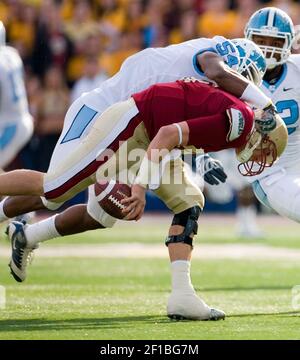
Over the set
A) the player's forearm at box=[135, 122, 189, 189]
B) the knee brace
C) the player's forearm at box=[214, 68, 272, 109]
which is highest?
the player's forearm at box=[214, 68, 272, 109]

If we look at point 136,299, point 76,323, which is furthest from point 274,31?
point 76,323

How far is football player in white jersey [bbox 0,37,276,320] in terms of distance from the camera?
524 cm

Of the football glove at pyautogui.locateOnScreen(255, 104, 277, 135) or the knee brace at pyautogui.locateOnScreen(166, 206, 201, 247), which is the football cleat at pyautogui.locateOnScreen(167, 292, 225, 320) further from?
the football glove at pyautogui.locateOnScreen(255, 104, 277, 135)

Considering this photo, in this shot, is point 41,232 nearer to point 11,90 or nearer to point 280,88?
point 280,88

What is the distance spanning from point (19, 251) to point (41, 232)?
16cm

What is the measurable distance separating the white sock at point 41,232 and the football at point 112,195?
0.53 m

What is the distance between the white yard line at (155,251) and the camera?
342 inches

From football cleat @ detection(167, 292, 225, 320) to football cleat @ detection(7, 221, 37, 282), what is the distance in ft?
4.03

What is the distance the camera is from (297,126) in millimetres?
6422

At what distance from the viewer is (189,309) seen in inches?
205

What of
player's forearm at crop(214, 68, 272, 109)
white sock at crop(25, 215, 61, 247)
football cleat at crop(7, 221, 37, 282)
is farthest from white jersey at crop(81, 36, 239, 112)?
football cleat at crop(7, 221, 37, 282)

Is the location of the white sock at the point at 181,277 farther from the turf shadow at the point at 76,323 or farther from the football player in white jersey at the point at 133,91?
the turf shadow at the point at 76,323

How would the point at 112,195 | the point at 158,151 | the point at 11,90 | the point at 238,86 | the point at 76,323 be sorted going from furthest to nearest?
the point at 11,90 < the point at 112,195 < the point at 238,86 < the point at 76,323 < the point at 158,151

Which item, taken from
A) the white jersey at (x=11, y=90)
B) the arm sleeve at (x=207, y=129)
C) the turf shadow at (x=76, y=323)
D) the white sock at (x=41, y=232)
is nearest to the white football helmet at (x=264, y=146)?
the arm sleeve at (x=207, y=129)
